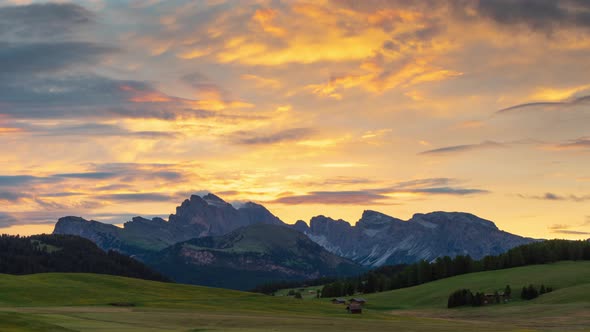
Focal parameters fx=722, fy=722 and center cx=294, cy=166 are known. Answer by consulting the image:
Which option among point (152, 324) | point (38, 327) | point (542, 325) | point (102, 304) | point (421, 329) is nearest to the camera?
point (38, 327)

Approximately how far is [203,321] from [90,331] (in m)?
26.4

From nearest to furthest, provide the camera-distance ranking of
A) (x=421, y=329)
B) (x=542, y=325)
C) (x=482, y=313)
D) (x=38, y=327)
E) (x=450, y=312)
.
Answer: (x=38, y=327) → (x=421, y=329) → (x=542, y=325) → (x=482, y=313) → (x=450, y=312)

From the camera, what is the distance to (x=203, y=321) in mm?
104562

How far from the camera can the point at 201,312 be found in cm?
12938

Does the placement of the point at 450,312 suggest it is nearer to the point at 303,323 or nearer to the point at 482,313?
the point at 482,313

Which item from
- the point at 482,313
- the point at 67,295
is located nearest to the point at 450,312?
the point at 482,313

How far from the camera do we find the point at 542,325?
400 feet

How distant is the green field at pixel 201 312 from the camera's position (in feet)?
316

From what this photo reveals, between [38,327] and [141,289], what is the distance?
10532 cm

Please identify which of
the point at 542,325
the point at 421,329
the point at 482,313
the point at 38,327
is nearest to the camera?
the point at 38,327

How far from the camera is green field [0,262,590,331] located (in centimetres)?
9638

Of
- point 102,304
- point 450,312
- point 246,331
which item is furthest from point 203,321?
point 450,312

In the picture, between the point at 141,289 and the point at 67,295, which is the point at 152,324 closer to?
the point at 67,295

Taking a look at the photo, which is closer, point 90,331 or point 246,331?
point 90,331
